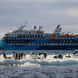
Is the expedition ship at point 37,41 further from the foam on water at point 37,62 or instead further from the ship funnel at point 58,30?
the foam on water at point 37,62

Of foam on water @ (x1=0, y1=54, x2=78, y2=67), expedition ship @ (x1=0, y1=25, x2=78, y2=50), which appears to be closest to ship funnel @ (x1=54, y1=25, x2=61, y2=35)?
expedition ship @ (x1=0, y1=25, x2=78, y2=50)

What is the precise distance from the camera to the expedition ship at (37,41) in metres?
163

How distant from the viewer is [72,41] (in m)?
164

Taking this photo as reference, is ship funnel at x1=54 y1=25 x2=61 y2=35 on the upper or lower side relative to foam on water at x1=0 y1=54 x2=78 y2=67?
upper

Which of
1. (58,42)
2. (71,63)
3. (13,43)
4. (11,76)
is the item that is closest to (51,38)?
(58,42)

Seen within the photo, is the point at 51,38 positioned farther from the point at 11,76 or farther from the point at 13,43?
the point at 11,76

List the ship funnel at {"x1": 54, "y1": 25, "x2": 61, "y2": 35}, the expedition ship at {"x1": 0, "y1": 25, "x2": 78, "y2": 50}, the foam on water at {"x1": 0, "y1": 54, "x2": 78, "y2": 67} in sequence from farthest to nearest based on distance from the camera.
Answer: the ship funnel at {"x1": 54, "y1": 25, "x2": 61, "y2": 35} < the expedition ship at {"x1": 0, "y1": 25, "x2": 78, "y2": 50} < the foam on water at {"x1": 0, "y1": 54, "x2": 78, "y2": 67}

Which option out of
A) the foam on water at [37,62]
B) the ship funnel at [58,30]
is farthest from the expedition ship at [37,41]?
the foam on water at [37,62]

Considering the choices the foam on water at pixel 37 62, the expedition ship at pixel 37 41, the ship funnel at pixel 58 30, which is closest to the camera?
the foam on water at pixel 37 62

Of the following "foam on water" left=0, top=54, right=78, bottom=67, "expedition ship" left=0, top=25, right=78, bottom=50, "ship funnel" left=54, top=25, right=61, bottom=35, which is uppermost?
"ship funnel" left=54, top=25, right=61, bottom=35

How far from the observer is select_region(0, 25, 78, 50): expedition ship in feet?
534

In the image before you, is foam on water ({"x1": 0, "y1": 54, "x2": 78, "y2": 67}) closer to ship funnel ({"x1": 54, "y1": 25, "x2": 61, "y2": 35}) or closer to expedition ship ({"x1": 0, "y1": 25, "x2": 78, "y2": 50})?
expedition ship ({"x1": 0, "y1": 25, "x2": 78, "y2": 50})

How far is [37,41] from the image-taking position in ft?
542

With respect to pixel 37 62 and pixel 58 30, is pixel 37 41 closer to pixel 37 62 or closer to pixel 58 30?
pixel 58 30
